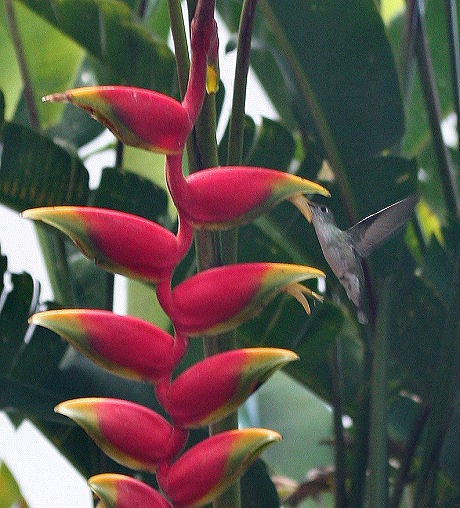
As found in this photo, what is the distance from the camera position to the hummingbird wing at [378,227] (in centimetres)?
51

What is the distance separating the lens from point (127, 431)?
30 cm

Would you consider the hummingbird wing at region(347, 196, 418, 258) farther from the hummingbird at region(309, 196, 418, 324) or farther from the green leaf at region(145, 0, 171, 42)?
the green leaf at region(145, 0, 171, 42)

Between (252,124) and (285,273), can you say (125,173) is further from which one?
(285,273)

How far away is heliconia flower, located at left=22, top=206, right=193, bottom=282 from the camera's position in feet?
0.94

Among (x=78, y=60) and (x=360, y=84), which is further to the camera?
(x=78, y=60)

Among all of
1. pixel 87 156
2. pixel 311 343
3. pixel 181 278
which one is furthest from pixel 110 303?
pixel 87 156

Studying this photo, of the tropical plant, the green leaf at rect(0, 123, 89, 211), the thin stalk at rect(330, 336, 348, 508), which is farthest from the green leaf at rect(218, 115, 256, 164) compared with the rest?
the thin stalk at rect(330, 336, 348, 508)

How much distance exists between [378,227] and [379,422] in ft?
0.68

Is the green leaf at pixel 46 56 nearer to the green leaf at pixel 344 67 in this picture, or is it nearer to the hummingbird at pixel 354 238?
the green leaf at pixel 344 67

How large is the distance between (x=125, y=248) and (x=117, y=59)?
1.51 ft

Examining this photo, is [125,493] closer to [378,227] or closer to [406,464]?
[378,227]

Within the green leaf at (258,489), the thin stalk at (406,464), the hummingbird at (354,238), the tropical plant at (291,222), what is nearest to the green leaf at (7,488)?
the tropical plant at (291,222)

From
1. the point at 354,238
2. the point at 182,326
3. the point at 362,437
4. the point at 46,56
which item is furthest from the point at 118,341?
the point at 46,56

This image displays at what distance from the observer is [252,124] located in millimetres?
716
